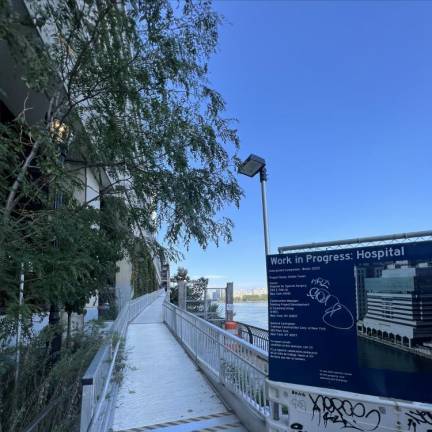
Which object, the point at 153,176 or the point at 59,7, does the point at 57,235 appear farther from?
the point at 59,7

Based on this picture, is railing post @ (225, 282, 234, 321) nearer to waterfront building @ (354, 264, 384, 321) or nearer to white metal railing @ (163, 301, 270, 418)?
white metal railing @ (163, 301, 270, 418)

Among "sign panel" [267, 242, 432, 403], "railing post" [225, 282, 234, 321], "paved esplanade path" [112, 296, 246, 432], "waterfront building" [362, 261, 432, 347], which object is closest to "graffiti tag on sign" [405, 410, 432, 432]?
"sign panel" [267, 242, 432, 403]

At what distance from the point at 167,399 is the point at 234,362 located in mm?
1319

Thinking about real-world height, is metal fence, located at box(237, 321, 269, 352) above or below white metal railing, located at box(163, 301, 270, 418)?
below

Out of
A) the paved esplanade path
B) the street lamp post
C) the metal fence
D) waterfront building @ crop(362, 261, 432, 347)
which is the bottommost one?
the metal fence

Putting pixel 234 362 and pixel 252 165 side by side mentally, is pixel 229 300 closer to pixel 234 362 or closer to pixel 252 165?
pixel 234 362

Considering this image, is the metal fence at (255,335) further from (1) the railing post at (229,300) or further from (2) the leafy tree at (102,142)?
(2) the leafy tree at (102,142)

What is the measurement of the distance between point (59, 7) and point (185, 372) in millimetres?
6555

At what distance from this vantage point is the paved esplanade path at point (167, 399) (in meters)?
4.95

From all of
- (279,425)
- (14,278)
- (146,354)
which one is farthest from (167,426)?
(146,354)

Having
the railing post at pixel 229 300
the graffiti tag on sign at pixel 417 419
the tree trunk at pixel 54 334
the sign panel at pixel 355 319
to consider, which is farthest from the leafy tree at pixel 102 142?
the railing post at pixel 229 300

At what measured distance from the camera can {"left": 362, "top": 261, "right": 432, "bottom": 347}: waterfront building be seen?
300 cm

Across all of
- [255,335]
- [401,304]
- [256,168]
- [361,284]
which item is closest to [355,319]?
[361,284]

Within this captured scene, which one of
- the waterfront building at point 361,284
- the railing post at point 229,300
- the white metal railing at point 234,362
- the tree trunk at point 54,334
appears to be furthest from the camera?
the railing post at point 229,300
